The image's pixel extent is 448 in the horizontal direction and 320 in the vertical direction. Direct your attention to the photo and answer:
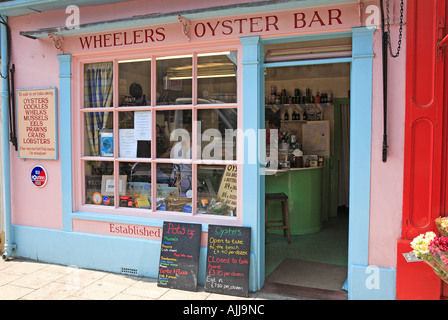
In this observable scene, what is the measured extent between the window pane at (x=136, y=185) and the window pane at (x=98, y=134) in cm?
36

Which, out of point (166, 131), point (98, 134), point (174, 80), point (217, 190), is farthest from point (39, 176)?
point (217, 190)

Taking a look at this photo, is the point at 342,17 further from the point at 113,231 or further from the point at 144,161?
the point at 113,231

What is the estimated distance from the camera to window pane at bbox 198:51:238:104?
4.62m

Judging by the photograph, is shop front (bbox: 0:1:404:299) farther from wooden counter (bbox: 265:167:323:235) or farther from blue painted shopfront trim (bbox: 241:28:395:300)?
wooden counter (bbox: 265:167:323:235)

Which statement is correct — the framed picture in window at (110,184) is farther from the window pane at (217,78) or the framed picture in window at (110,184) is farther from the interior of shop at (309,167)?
the interior of shop at (309,167)

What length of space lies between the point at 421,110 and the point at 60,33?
4545mm

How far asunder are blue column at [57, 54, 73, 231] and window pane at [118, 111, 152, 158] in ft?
2.51

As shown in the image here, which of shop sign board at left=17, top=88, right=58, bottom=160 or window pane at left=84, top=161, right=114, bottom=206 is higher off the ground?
shop sign board at left=17, top=88, right=58, bottom=160

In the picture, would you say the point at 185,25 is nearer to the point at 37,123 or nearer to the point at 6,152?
the point at 37,123

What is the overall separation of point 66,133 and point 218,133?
2.22m

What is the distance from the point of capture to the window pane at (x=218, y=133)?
466cm

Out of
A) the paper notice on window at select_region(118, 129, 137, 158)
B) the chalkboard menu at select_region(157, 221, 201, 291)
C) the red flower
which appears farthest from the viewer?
the paper notice on window at select_region(118, 129, 137, 158)

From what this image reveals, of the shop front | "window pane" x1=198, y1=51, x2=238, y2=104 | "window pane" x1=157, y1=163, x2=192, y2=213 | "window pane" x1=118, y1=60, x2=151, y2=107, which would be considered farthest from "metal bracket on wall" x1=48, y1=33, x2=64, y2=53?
"window pane" x1=157, y1=163, x2=192, y2=213

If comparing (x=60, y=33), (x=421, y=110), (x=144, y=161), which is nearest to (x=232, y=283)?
(x=144, y=161)
